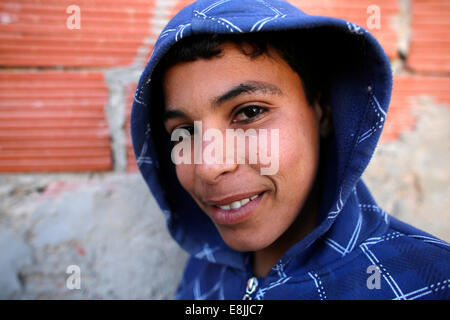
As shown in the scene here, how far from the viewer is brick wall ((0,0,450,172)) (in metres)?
1.07

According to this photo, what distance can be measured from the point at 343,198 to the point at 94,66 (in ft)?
3.23

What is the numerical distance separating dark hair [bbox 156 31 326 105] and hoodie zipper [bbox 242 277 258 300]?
1.76 feet

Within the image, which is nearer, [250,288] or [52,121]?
[250,288]

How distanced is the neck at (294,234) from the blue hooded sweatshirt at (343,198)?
0.05m

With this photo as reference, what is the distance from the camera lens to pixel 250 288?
0.82 metres

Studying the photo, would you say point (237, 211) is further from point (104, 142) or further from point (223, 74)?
point (104, 142)

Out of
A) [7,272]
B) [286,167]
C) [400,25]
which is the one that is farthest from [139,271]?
[400,25]

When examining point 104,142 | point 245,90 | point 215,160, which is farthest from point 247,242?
point 104,142

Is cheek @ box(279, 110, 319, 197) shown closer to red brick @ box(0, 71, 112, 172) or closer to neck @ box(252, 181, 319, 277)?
neck @ box(252, 181, 319, 277)

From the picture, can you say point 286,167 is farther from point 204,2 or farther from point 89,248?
point 89,248

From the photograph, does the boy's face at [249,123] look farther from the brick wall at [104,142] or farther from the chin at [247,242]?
the brick wall at [104,142]

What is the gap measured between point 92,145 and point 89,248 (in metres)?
0.41

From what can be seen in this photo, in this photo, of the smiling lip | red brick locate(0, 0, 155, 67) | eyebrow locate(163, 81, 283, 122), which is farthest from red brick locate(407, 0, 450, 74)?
red brick locate(0, 0, 155, 67)

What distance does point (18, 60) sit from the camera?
108cm
